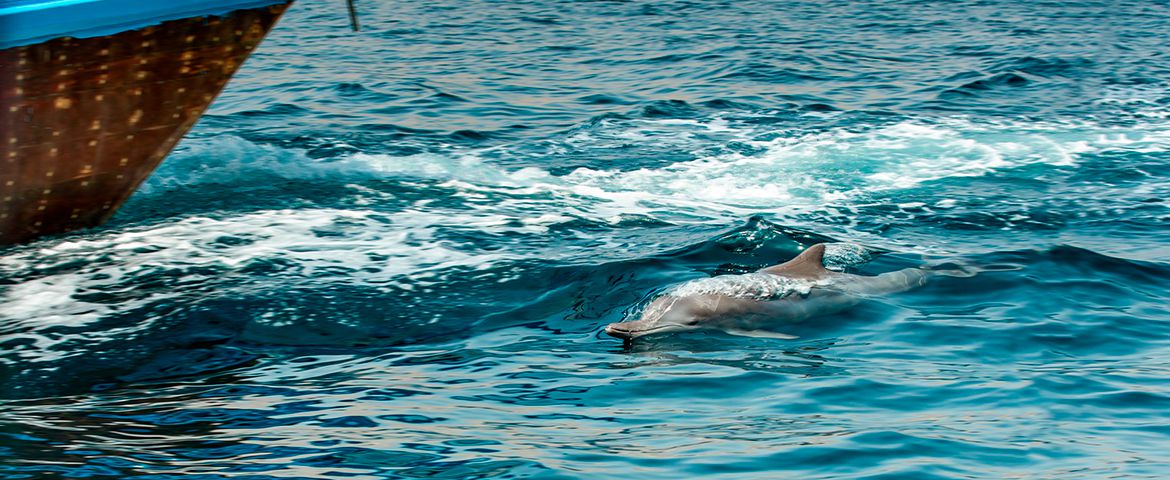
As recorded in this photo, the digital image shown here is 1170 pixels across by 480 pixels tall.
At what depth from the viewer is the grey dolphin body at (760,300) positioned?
6531 mm

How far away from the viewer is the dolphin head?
6344 millimetres

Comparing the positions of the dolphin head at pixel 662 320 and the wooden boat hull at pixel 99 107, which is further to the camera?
the wooden boat hull at pixel 99 107

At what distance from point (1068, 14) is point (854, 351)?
734 inches

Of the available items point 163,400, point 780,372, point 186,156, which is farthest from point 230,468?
point 186,156

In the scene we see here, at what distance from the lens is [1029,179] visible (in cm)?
1102

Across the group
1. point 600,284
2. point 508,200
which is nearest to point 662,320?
point 600,284

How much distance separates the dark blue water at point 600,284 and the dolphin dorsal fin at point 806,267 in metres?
0.39

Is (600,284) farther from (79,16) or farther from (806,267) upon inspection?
(79,16)

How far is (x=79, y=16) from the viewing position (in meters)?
7.61

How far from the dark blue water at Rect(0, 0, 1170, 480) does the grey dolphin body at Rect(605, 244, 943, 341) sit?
132 millimetres

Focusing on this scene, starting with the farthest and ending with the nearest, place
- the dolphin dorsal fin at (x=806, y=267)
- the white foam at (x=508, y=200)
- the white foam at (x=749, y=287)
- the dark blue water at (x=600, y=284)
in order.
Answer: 1. the white foam at (x=508, y=200)
2. the dolphin dorsal fin at (x=806, y=267)
3. the white foam at (x=749, y=287)
4. the dark blue water at (x=600, y=284)

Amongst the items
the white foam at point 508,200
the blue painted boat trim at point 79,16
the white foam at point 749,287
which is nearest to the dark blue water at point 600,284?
the white foam at point 508,200

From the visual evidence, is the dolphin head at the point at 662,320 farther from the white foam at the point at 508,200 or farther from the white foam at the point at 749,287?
the white foam at the point at 508,200

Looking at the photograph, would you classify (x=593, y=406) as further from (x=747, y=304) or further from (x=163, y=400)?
(x=163, y=400)
